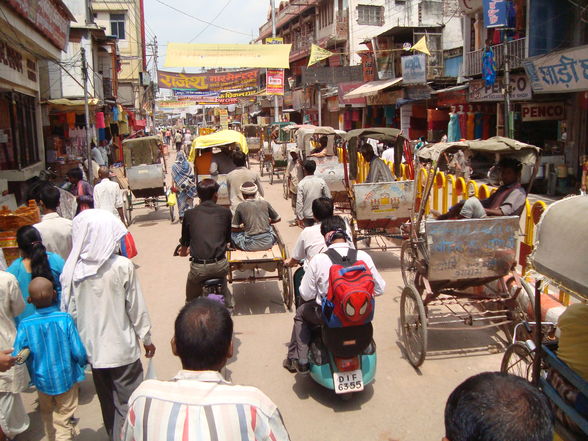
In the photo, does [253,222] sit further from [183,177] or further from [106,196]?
[183,177]

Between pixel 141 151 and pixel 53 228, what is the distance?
9.40 m

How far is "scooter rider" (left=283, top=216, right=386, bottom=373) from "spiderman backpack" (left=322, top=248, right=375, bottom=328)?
11 cm

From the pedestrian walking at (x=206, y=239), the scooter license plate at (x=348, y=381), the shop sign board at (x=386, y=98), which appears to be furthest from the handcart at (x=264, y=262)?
the shop sign board at (x=386, y=98)

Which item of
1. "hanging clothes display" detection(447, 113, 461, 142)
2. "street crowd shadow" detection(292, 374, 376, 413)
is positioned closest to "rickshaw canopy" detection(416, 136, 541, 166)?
"street crowd shadow" detection(292, 374, 376, 413)

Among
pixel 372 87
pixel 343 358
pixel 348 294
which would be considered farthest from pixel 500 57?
pixel 348 294

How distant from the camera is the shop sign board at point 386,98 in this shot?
Answer: 25547mm

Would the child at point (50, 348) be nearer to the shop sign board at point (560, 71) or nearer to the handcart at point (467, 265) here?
the handcart at point (467, 265)

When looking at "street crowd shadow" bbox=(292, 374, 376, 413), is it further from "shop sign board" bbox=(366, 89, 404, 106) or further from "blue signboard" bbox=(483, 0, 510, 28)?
"shop sign board" bbox=(366, 89, 404, 106)

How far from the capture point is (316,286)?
172 inches

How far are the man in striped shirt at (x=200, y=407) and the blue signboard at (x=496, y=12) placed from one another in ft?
53.7

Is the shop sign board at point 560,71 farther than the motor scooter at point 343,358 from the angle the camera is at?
Yes

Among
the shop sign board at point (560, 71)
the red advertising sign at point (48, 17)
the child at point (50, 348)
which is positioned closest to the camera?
the child at point (50, 348)

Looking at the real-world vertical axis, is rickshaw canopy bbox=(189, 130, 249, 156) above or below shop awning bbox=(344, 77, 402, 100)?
below

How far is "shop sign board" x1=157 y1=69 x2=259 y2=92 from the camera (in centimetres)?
3188
